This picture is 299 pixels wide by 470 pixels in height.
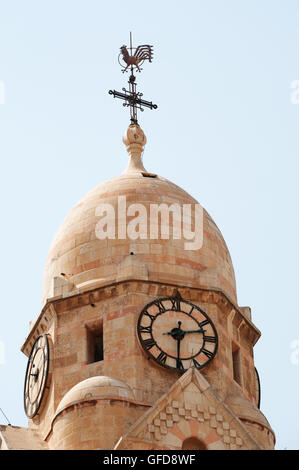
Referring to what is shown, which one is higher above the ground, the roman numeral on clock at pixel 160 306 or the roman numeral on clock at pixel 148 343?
the roman numeral on clock at pixel 160 306

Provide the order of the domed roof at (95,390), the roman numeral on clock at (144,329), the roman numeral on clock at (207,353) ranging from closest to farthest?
1. the domed roof at (95,390)
2. the roman numeral on clock at (144,329)
3. the roman numeral on clock at (207,353)

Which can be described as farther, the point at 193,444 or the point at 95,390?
the point at 95,390

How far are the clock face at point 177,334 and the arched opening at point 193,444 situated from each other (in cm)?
299

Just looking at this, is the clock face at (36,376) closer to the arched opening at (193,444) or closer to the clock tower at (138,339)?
the clock tower at (138,339)

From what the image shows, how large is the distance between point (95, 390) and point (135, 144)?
11463 mm

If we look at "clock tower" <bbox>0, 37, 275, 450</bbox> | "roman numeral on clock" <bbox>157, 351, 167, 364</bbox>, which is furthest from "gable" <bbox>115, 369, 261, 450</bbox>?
"roman numeral on clock" <bbox>157, 351, 167, 364</bbox>

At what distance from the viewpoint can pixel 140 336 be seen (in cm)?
4422

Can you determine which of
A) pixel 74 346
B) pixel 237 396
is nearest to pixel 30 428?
pixel 74 346

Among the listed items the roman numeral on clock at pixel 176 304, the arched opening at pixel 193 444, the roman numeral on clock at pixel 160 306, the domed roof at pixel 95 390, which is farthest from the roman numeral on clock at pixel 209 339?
the arched opening at pixel 193 444

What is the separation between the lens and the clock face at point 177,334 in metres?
44.2

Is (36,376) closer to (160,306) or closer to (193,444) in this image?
(160,306)

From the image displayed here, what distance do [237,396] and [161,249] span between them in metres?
5.14

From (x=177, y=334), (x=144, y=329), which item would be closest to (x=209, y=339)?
(x=177, y=334)

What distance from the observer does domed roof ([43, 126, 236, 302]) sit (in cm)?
4609
